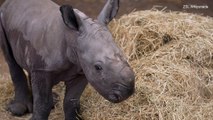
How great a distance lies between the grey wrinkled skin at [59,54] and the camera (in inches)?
123

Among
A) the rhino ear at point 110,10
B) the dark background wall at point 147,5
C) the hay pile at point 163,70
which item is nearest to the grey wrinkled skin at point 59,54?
the rhino ear at point 110,10

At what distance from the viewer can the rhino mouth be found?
307 cm

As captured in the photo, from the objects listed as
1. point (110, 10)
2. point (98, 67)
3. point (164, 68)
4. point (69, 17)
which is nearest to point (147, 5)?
point (164, 68)

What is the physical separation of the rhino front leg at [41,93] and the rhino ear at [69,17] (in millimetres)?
514

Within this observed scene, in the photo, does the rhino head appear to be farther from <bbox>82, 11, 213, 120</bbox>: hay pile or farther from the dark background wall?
the dark background wall

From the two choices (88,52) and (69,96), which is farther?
(69,96)

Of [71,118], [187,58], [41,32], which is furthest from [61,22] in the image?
[187,58]

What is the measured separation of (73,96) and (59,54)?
0.60 meters

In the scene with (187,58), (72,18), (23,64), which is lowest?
(187,58)

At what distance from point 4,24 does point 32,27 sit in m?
0.51

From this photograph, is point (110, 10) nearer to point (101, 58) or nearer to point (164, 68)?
point (101, 58)

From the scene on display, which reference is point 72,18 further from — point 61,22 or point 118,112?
point 118,112

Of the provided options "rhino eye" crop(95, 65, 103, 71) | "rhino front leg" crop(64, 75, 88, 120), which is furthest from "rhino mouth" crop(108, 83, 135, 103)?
"rhino front leg" crop(64, 75, 88, 120)

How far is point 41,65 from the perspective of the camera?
11.8 feet
